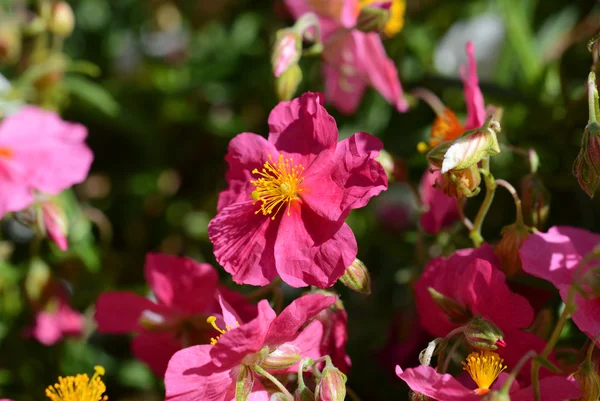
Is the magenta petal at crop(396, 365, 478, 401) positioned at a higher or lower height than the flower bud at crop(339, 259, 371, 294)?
lower

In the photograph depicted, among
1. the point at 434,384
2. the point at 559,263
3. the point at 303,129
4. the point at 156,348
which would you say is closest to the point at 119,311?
the point at 156,348

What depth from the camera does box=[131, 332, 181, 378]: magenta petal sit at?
3.17ft

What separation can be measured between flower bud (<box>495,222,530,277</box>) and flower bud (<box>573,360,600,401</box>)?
15cm

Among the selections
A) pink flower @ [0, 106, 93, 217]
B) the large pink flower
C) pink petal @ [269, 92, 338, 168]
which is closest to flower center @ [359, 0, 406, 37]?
the large pink flower

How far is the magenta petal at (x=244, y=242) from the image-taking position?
81cm

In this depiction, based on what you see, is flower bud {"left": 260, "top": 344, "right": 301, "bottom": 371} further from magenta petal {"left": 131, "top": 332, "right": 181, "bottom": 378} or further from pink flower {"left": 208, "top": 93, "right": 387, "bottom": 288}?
magenta petal {"left": 131, "top": 332, "right": 181, "bottom": 378}

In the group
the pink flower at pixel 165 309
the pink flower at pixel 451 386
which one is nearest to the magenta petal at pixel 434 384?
the pink flower at pixel 451 386

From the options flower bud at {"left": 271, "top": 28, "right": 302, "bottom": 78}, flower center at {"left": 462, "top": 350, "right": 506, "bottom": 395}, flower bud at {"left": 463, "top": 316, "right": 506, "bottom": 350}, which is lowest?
flower center at {"left": 462, "top": 350, "right": 506, "bottom": 395}

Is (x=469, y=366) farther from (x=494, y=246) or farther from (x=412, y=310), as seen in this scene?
(x=412, y=310)

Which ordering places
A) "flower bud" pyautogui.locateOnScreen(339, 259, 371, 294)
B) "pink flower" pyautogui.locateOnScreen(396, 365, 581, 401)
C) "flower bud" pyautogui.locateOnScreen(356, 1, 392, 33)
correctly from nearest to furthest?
"pink flower" pyautogui.locateOnScreen(396, 365, 581, 401), "flower bud" pyautogui.locateOnScreen(339, 259, 371, 294), "flower bud" pyautogui.locateOnScreen(356, 1, 392, 33)

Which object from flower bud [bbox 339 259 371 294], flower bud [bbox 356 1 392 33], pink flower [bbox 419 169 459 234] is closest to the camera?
flower bud [bbox 339 259 371 294]

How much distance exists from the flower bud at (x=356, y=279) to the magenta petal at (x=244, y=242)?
0.28 feet

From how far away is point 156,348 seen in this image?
3.22ft

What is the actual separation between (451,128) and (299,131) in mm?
246
